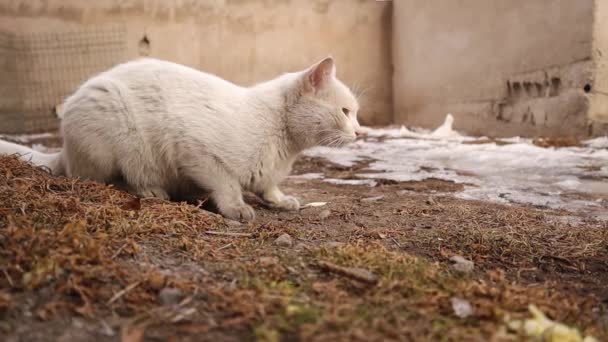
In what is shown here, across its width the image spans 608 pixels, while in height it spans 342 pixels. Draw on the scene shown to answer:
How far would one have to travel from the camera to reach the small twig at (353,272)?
170 centimetres

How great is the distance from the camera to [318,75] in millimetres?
3096

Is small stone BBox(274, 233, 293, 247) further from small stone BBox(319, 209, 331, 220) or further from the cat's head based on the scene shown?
the cat's head

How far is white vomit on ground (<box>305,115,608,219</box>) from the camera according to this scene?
363cm

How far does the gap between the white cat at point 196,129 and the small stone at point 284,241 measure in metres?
0.64

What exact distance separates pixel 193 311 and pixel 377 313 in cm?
54

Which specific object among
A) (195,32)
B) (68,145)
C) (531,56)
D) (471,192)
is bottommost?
(471,192)

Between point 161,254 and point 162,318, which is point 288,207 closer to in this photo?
point 161,254

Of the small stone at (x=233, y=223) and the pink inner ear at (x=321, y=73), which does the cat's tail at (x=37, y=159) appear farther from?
the pink inner ear at (x=321, y=73)

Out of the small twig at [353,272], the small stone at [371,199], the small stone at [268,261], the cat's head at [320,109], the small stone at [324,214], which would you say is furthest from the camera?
the small stone at [371,199]

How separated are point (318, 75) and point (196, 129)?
32.8 inches

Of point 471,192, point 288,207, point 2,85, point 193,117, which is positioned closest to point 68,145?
point 193,117

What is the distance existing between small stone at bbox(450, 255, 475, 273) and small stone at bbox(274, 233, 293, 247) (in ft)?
2.34

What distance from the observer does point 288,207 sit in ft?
10.7

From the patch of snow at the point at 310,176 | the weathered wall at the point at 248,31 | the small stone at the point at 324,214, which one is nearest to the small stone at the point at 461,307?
the small stone at the point at 324,214
